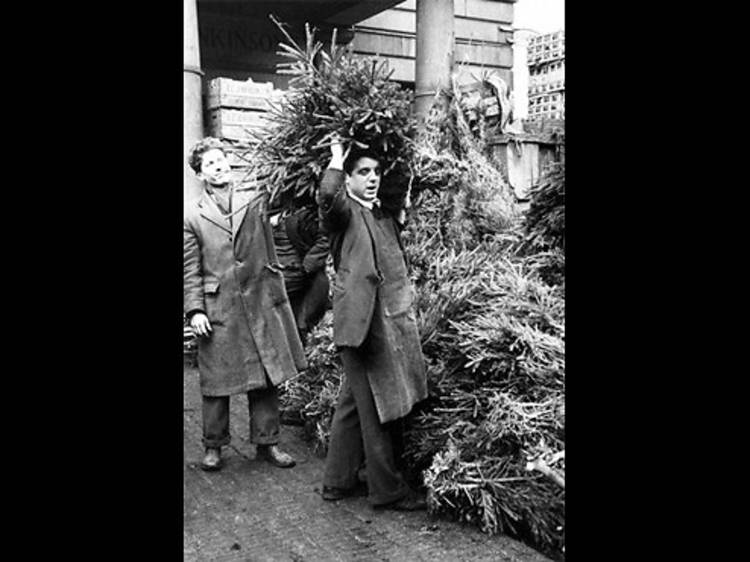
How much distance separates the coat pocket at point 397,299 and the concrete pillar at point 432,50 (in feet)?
2.48

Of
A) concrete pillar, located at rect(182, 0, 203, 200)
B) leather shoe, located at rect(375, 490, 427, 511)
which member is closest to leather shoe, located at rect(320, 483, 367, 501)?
leather shoe, located at rect(375, 490, 427, 511)

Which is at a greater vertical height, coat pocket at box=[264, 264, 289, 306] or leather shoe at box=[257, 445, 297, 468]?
coat pocket at box=[264, 264, 289, 306]

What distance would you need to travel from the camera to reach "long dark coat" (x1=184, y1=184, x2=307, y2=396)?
12.0 ft

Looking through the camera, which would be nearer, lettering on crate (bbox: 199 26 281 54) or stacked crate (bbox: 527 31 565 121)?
lettering on crate (bbox: 199 26 281 54)

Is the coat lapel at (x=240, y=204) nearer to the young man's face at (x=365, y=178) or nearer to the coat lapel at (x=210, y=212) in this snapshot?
the coat lapel at (x=210, y=212)

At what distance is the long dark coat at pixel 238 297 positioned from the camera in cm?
365

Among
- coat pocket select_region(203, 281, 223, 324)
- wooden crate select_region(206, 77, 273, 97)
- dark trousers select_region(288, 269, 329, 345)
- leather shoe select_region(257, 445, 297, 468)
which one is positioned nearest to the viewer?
wooden crate select_region(206, 77, 273, 97)

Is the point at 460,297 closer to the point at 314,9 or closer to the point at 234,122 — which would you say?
the point at 234,122

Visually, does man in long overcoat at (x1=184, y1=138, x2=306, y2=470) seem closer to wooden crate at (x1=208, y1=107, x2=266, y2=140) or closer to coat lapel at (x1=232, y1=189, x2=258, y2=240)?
coat lapel at (x1=232, y1=189, x2=258, y2=240)

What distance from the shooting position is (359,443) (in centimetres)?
376

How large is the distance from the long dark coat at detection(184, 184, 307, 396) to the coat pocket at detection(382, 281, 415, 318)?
0.45 metres

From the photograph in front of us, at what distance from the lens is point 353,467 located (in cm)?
369
